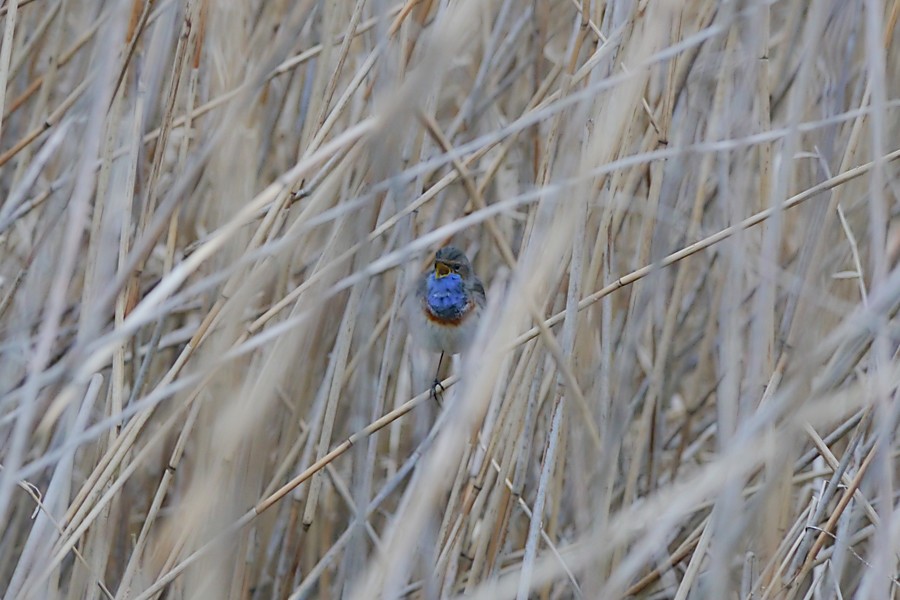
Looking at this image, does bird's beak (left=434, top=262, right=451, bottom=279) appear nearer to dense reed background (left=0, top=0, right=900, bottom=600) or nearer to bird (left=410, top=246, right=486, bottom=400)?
bird (left=410, top=246, right=486, bottom=400)

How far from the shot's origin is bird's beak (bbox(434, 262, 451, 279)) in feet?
8.32

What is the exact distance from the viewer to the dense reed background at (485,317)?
1274 mm

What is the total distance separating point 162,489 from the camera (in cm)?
177

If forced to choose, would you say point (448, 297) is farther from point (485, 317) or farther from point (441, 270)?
point (485, 317)

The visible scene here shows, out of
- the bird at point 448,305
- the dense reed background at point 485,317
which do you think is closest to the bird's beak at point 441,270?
the bird at point 448,305

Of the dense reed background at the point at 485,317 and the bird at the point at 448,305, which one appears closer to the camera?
the dense reed background at the point at 485,317

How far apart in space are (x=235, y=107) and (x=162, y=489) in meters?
0.79

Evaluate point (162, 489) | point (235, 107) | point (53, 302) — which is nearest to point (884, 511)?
point (235, 107)

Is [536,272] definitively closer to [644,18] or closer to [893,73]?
[644,18]

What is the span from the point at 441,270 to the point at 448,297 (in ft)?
0.32

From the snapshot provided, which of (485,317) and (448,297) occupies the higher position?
(485,317)

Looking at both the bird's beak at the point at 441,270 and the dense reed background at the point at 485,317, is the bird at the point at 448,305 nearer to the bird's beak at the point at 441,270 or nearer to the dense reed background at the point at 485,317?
the bird's beak at the point at 441,270

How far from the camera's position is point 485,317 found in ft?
5.70

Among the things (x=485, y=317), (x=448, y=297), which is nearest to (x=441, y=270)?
(x=448, y=297)
